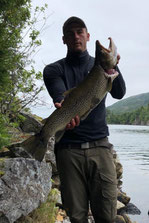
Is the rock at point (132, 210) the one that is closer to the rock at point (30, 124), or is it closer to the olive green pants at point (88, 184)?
the rock at point (30, 124)

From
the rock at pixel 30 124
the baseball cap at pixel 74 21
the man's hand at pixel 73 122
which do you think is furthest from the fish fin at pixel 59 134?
the rock at pixel 30 124

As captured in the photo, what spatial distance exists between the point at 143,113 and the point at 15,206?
144 metres

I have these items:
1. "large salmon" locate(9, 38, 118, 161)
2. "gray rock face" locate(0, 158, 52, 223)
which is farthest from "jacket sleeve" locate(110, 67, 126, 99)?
"gray rock face" locate(0, 158, 52, 223)

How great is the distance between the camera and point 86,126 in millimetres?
3385

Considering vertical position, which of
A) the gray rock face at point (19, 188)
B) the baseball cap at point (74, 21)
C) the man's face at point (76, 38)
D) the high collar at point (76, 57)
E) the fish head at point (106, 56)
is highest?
the baseball cap at point (74, 21)

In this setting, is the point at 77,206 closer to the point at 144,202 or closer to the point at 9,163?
the point at 9,163

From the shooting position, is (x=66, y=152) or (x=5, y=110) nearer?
(x=66, y=152)

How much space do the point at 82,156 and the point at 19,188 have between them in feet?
5.79

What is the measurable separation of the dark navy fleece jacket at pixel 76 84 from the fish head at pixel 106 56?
0.43 m

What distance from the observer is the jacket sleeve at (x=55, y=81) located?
3.41 metres

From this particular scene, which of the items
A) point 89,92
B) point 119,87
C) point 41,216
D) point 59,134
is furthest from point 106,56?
point 41,216

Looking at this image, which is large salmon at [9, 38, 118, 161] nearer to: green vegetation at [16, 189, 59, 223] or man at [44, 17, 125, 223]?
man at [44, 17, 125, 223]

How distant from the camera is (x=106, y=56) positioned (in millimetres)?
3035

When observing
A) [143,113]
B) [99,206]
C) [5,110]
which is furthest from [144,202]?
[143,113]
